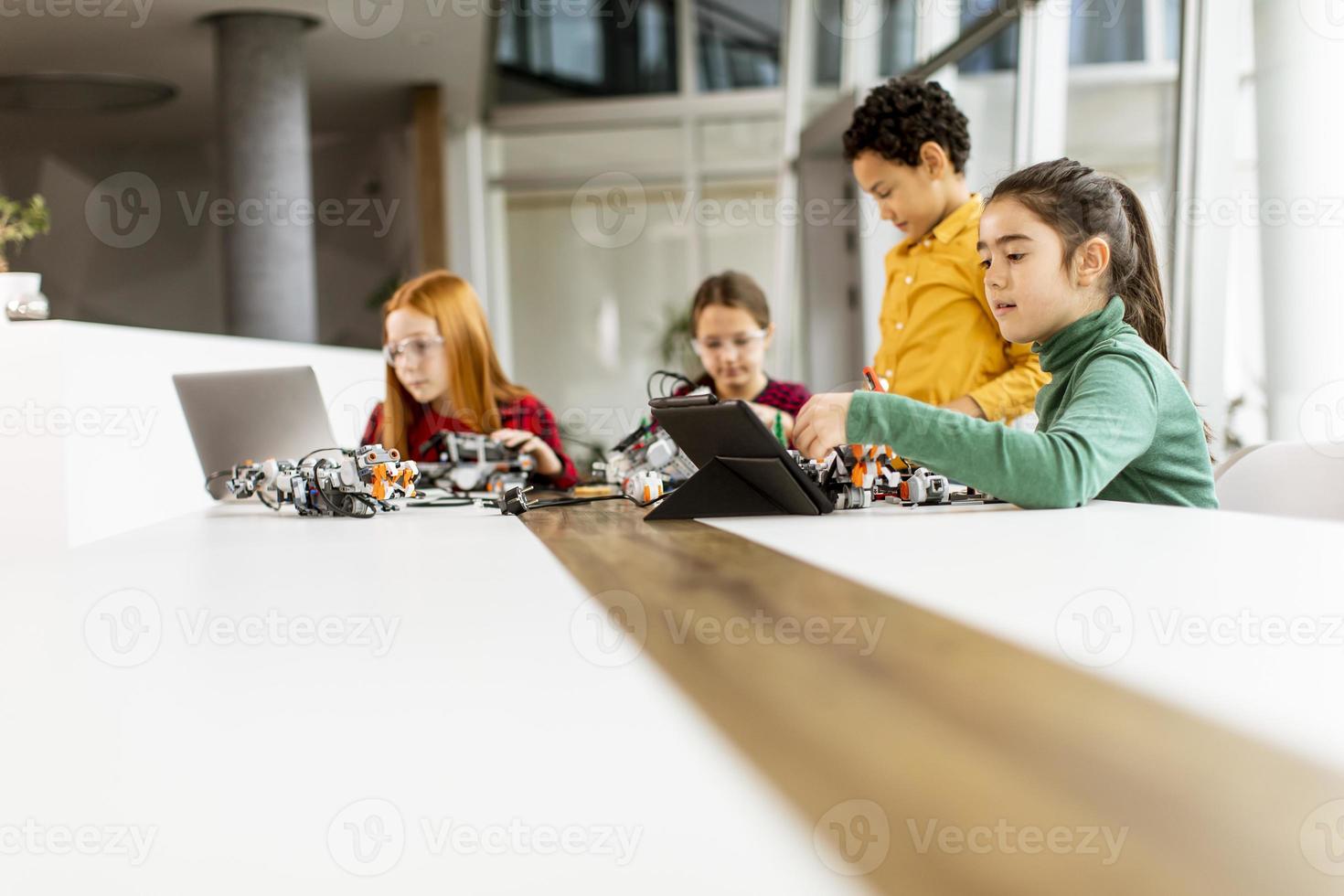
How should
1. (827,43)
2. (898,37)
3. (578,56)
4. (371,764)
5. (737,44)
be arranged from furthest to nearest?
1. (578,56)
2. (737,44)
3. (827,43)
4. (898,37)
5. (371,764)

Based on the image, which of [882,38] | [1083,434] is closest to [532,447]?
[1083,434]

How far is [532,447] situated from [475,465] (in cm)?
12

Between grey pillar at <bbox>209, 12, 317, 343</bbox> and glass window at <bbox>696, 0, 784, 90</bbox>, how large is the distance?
12.8ft

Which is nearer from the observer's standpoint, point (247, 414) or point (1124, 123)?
point (247, 414)

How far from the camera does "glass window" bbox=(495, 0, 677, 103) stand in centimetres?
921

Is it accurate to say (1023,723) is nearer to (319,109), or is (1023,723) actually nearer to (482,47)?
(482,47)

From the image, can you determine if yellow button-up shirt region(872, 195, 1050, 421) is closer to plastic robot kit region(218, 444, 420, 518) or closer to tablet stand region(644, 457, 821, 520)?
tablet stand region(644, 457, 821, 520)

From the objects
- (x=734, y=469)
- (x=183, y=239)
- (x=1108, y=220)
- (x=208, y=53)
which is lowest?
(x=734, y=469)

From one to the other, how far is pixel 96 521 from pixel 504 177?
7725 mm

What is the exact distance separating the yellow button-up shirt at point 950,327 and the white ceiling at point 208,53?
16.4 ft

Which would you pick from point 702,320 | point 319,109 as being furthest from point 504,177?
point 702,320

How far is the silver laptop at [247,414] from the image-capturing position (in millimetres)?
1864

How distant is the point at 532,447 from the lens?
7.01 feet

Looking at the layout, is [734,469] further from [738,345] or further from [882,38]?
[882,38]
